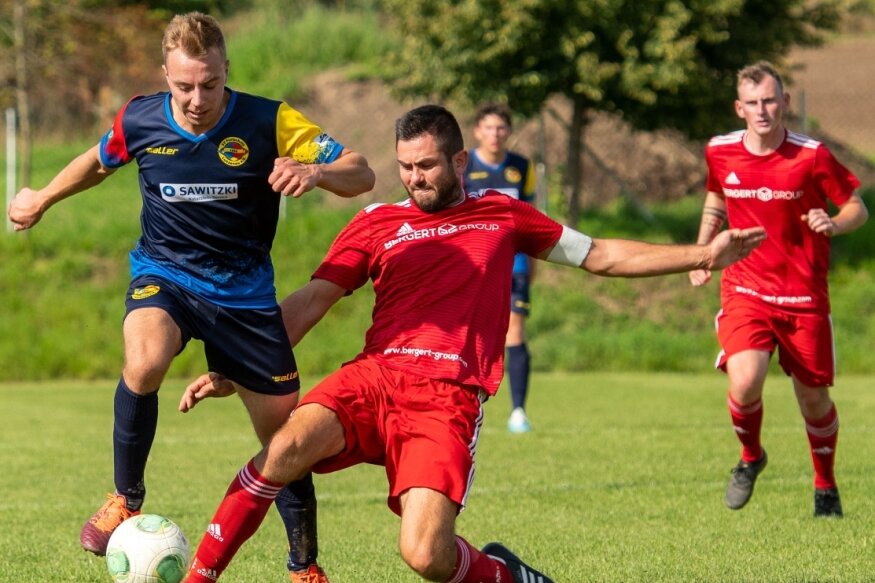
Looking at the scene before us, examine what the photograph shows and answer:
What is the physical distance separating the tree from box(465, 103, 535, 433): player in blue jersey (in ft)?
20.1

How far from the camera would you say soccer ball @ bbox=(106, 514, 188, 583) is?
202 inches

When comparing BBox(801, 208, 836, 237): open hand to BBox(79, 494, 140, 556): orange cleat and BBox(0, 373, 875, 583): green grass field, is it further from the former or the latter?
BBox(79, 494, 140, 556): orange cleat

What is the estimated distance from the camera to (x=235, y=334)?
564 centimetres

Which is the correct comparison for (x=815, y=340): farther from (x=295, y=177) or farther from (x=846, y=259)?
(x=846, y=259)

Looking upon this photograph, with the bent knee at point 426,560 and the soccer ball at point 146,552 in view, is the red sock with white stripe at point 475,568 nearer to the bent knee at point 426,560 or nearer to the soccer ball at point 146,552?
the bent knee at point 426,560

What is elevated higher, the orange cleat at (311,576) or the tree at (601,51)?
the tree at (601,51)

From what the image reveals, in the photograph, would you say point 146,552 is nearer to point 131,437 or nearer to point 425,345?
point 131,437

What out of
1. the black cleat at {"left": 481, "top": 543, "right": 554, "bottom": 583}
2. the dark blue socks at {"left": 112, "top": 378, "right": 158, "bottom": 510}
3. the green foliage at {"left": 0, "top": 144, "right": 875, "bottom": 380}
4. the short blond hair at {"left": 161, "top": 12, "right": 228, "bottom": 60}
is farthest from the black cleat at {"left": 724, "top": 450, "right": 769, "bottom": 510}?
the green foliage at {"left": 0, "top": 144, "right": 875, "bottom": 380}

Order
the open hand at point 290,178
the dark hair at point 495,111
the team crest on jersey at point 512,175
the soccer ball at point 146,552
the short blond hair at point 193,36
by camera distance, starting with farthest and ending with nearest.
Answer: the team crest on jersey at point 512,175, the dark hair at point 495,111, the short blond hair at point 193,36, the soccer ball at point 146,552, the open hand at point 290,178

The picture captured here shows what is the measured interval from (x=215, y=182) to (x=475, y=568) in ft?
6.27

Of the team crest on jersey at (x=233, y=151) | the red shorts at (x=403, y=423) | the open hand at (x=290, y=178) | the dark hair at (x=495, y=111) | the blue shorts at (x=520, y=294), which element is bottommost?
the blue shorts at (x=520, y=294)

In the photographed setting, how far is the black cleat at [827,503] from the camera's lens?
7.38 m

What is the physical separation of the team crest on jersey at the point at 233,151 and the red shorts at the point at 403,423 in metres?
1.03

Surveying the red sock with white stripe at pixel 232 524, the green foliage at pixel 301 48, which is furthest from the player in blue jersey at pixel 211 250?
the green foliage at pixel 301 48
